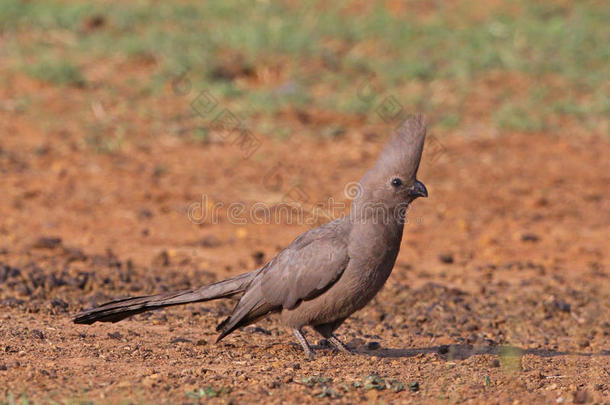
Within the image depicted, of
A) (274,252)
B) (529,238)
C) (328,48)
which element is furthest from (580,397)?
(328,48)

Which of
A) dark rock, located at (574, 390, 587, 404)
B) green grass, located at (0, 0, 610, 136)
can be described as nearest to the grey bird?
dark rock, located at (574, 390, 587, 404)

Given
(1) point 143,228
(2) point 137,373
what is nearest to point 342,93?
(1) point 143,228

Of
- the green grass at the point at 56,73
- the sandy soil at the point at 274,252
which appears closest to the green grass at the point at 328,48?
the green grass at the point at 56,73

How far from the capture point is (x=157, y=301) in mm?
5828

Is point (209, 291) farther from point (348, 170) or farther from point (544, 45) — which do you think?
point (544, 45)

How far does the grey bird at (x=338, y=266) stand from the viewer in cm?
565

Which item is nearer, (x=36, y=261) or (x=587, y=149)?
(x=36, y=261)

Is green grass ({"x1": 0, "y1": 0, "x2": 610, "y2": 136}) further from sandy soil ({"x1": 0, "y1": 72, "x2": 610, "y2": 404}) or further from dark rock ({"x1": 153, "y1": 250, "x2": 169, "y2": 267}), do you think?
dark rock ({"x1": 153, "y1": 250, "x2": 169, "y2": 267})

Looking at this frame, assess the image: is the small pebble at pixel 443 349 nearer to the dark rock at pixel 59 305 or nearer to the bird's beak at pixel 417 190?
the bird's beak at pixel 417 190

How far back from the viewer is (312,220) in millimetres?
9680

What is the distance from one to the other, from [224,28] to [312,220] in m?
5.74

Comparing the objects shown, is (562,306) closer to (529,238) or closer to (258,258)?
(529,238)

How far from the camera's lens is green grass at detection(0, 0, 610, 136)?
12.6 meters

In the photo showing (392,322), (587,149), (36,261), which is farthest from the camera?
(587,149)
